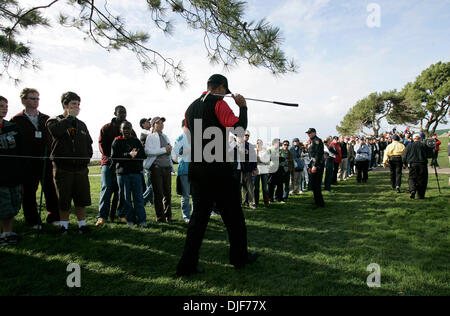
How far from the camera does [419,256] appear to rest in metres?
3.67

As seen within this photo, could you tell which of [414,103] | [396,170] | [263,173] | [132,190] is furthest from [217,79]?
[414,103]

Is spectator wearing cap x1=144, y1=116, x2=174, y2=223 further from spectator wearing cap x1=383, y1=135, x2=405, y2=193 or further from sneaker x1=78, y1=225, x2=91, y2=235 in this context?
spectator wearing cap x1=383, y1=135, x2=405, y2=193

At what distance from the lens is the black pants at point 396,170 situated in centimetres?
937

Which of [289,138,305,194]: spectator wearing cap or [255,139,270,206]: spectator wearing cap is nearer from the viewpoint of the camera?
[255,139,270,206]: spectator wearing cap

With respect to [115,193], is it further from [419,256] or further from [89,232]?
[419,256]

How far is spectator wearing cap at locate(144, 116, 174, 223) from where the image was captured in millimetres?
5281

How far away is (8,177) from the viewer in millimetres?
3934

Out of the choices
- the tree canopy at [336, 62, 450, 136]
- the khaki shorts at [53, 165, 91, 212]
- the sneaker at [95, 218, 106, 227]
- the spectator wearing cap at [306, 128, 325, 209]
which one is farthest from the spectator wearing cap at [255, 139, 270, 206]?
the tree canopy at [336, 62, 450, 136]

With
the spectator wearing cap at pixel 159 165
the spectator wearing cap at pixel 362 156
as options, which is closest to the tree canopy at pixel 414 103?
the spectator wearing cap at pixel 362 156

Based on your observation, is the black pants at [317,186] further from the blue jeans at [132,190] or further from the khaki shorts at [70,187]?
the khaki shorts at [70,187]

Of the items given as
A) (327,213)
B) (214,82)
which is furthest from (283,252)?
(327,213)

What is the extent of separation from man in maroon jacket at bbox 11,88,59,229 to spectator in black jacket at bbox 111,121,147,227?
1.17 metres
